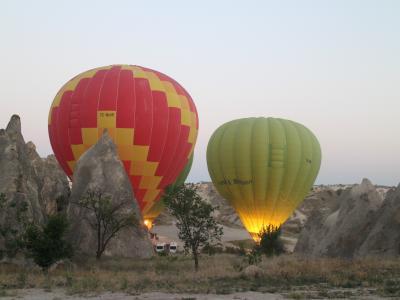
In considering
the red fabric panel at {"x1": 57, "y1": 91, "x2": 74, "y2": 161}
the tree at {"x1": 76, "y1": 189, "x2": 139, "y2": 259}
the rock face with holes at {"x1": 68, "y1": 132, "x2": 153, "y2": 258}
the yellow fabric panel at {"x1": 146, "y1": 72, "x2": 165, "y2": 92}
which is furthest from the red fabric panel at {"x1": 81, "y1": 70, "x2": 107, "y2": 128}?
the tree at {"x1": 76, "y1": 189, "x2": 139, "y2": 259}

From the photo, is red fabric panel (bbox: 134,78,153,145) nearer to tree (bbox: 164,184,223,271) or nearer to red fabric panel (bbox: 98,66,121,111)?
red fabric panel (bbox: 98,66,121,111)

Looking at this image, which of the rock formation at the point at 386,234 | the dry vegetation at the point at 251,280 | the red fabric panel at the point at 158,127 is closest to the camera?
the dry vegetation at the point at 251,280

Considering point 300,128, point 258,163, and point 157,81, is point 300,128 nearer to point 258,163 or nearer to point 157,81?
point 258,163

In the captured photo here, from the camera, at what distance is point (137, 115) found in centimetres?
3344

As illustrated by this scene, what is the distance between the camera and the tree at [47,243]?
21.6 meters

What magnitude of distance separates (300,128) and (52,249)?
1007 inches

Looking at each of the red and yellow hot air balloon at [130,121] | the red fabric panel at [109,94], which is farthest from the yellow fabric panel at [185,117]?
the red fabric panel at [109,94]

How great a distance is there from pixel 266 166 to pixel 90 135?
1420 cm

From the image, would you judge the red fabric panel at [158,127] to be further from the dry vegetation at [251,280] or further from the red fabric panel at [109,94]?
the dry vegetation at [251,280]

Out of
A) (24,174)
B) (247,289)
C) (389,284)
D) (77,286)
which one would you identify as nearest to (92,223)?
(24,174)

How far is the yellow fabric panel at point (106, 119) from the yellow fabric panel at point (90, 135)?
508mm

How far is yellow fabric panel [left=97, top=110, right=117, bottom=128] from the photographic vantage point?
3306 cm

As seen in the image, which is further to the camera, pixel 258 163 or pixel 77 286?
pixel 258 163

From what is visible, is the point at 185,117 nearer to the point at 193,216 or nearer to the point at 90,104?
the point at 90,104
